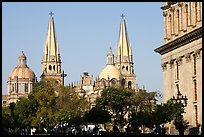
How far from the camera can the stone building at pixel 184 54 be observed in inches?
2921

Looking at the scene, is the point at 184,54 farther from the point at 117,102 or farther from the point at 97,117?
the point at 117,102

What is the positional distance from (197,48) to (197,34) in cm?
144

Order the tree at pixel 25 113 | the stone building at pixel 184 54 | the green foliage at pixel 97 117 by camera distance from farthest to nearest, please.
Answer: the tree at pixel 25 113
the green foliage at pixel 97 117
the stone building at pixel 184 54

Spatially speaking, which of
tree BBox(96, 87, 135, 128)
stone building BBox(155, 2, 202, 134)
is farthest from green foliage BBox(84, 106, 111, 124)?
tree BBox(96, 87, 135, 128)

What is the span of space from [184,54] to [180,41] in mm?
1438

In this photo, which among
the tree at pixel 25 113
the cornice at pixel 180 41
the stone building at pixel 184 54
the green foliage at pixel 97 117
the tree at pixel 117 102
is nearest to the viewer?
the cornice at pixel 180 41

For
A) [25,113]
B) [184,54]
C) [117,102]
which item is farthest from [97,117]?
[25,113]

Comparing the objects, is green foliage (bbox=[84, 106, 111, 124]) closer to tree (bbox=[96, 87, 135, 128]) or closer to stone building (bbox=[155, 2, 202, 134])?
stone building (bbox=[155, 2, 202, 134])

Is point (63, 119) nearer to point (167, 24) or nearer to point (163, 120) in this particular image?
point (167, 24)

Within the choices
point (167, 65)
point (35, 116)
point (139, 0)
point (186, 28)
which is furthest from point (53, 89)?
point (139, 0)

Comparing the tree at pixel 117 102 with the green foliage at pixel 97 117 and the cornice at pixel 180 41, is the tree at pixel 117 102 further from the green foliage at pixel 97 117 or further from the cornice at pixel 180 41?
the cornice at pixel 180 41

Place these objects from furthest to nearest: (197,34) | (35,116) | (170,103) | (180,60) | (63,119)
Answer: (35,116) < (63,119) < (180,60) < (197,34) < (170,103)

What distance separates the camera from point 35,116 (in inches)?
4811

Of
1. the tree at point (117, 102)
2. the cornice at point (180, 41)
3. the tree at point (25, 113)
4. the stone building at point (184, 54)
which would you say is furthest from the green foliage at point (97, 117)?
the tree at point (25, 113)
